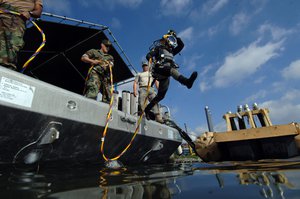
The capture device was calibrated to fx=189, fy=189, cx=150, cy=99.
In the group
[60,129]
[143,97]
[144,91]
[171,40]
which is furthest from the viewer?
[144,91]

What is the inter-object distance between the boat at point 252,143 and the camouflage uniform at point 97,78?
3.19 metres

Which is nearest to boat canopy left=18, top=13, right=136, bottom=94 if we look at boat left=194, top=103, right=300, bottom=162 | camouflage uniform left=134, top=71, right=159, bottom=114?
camouflage uniform left=134, top=71, right=159, bottom=114

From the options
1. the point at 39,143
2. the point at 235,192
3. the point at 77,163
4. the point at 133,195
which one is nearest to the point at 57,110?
the point at 39,143

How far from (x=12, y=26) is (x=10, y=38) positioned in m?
0.16

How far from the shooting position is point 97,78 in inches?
135

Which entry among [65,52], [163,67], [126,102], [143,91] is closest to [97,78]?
[126,102]

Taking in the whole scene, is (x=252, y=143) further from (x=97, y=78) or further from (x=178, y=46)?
(x=97, y=78)

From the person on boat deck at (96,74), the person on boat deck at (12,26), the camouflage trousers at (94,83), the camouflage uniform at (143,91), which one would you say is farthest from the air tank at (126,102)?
the person on boat deck at (12,26)

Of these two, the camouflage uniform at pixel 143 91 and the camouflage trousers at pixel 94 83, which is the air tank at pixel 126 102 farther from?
the camouflage uniform at pixel 143 91

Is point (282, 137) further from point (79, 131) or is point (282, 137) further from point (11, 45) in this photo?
point (11, 45)

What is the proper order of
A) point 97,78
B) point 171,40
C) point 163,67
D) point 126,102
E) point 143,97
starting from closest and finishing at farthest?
point 97,78 → point 163,67 → point 126,102 → point 171,40 → point 143,97

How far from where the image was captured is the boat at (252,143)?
461cm

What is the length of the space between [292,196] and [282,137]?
4.90 metres

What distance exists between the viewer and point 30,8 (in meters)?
2.49
